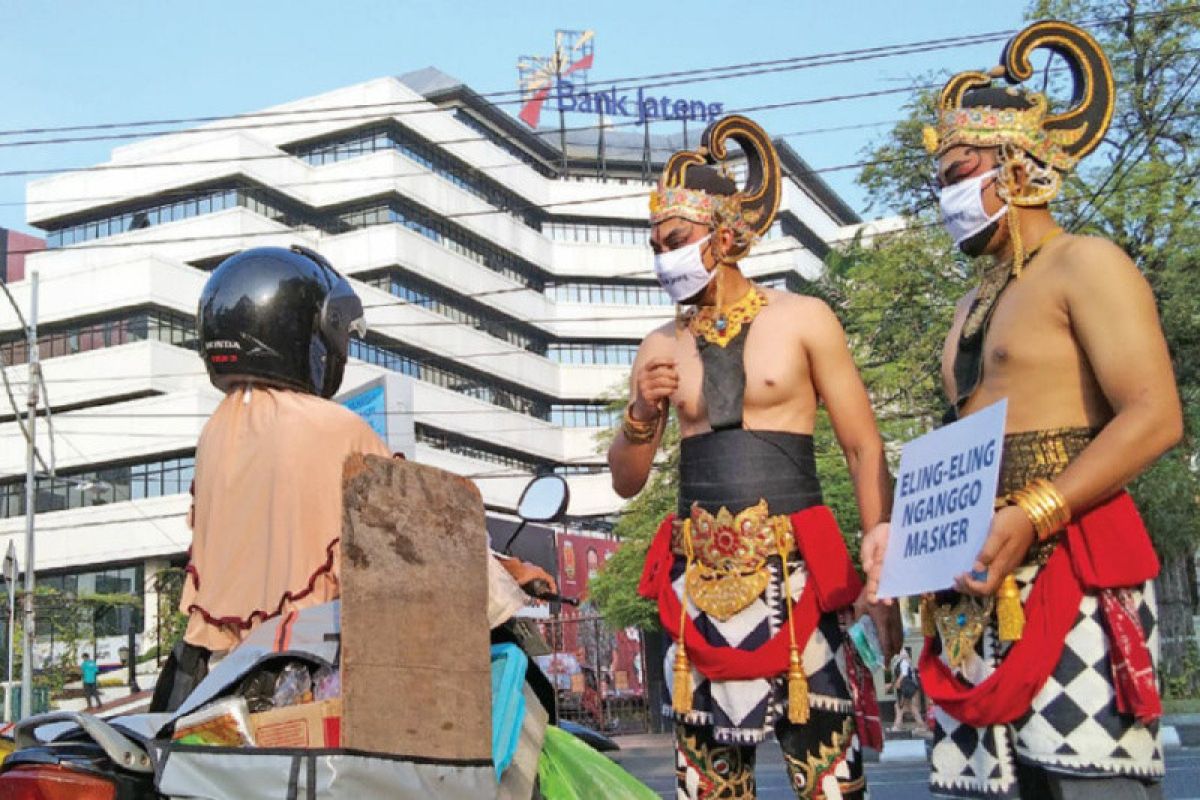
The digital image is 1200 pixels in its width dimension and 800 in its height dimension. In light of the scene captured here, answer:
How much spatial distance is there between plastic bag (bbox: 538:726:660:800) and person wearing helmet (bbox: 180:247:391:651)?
0.70 meters

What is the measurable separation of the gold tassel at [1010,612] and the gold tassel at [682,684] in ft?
3.90

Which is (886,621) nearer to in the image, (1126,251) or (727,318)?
(727,318)

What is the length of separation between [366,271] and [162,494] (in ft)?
48.8

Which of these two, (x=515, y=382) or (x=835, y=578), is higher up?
(x=515, y=382)

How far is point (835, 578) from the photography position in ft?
12.8

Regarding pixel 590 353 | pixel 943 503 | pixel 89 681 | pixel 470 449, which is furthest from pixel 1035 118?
pixel 590 353

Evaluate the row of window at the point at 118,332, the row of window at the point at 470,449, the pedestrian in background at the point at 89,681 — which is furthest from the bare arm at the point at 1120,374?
the row of window at the point at 470,449

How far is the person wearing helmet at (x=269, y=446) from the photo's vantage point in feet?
11.5

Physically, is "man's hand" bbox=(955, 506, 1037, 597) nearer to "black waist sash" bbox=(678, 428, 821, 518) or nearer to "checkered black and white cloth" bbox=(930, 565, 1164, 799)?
"checkered black and white cloth" bbox=(930, 565, 1164, 799)

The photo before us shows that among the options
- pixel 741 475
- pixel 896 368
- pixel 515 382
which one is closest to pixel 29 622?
pixel 896 368

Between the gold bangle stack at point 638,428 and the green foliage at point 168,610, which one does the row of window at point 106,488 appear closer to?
the green foliage at point 168,610

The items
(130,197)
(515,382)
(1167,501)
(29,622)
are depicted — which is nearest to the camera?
(1167,501)

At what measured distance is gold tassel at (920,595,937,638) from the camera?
3.29 m

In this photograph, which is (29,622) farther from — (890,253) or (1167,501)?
(1167,501)
